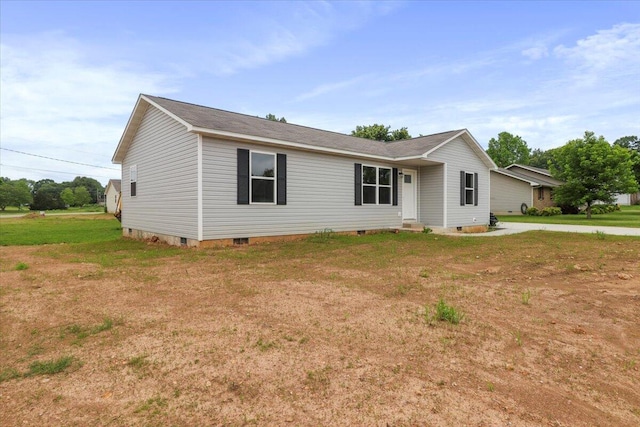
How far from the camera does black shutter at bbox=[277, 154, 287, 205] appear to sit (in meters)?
10.1

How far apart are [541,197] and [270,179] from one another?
27.1m

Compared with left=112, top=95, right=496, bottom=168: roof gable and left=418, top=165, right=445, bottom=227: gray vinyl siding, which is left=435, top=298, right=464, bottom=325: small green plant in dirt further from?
left=418, top=165, right=445, bottom=227: gray vinyl siding

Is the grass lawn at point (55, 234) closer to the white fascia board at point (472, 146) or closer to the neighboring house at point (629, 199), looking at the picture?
the white fascia board at point (472, 146)

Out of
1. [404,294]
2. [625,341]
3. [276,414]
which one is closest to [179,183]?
[404,294]

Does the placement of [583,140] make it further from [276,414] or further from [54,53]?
[54,53]

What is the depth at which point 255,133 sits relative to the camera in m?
9.60

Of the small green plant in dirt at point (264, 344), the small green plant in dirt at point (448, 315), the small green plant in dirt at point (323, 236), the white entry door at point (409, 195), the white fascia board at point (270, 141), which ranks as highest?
the white fascia board at point (270, 141)

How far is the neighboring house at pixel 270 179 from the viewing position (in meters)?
9.07

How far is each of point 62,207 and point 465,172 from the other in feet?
222

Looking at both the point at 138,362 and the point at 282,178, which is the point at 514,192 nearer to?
the point at 282,178

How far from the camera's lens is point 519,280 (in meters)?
5.59

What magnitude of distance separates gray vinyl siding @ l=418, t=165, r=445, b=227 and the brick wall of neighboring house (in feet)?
62.0

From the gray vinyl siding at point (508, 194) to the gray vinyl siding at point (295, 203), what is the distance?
53.3 feet

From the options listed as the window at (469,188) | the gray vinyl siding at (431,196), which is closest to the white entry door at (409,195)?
the gray vinyl siding at (431,196)
